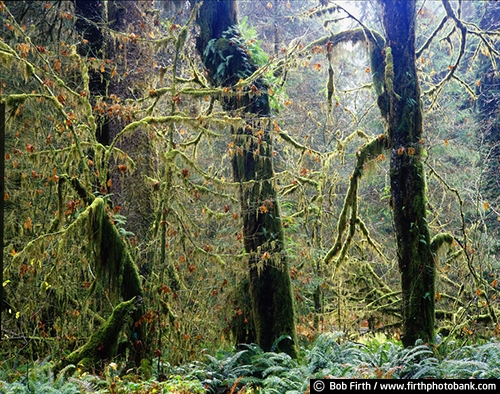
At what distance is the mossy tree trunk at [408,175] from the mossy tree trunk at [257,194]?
1908 mm

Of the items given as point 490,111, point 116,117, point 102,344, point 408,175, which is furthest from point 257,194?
point 490,111

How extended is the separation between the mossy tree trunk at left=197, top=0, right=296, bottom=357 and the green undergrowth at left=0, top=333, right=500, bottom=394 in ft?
1.75

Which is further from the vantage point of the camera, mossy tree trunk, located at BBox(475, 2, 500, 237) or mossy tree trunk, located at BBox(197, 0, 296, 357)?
mossy tree trunk, located at BBox(475, 2, 500, 237)

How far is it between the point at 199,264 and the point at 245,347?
5.44 ft

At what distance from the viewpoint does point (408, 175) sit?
795cm

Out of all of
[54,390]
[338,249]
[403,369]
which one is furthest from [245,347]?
[54,390]

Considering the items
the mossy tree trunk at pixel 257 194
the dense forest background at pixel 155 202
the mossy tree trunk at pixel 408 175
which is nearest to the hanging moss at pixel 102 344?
the dense forest background at pixel 155 202

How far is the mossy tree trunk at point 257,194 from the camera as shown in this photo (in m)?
8.34

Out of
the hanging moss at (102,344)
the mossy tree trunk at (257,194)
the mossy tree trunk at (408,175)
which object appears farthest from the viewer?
the mossy tree trunk at (257,194)

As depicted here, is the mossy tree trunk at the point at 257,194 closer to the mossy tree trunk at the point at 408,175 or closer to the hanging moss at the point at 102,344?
the mossy tree trunk at the point at 408,175

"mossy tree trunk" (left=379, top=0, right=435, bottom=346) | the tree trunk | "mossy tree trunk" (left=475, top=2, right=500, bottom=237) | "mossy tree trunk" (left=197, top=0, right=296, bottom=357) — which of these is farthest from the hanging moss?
"mossy tree trunk" (left=475, top=2, right=500, bottom=237)

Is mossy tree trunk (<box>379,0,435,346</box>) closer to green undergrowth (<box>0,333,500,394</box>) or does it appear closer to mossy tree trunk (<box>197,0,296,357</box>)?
green undergrowth (<box>0,333,500,394</box>)

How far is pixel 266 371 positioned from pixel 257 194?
282cm

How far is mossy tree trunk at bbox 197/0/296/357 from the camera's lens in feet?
27.4
